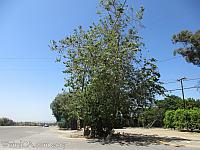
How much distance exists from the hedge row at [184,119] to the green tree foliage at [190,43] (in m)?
7.22

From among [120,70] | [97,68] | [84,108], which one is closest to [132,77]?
[120,70]

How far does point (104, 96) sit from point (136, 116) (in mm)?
3632

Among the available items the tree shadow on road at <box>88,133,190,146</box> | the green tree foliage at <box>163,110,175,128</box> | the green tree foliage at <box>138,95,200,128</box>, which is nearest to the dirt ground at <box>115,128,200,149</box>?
the tree shadow on road at <box>88,133,190,146</box>

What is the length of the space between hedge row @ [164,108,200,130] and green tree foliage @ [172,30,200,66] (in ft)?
23.7

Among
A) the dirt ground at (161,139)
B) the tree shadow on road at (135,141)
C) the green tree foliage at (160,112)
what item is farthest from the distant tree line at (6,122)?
the tree shadow on road at (135,141)

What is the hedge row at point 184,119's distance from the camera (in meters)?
36.9

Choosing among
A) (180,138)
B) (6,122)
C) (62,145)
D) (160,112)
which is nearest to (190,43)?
(180,138)

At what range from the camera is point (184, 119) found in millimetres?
38781

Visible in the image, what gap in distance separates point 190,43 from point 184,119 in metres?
10.7

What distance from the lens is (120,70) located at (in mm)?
25484

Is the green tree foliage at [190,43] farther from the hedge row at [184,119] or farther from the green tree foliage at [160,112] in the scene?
the green tree foliage at [160,112]

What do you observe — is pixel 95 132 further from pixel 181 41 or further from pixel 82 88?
pixel 181 41

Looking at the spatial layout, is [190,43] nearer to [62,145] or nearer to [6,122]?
[62,145]

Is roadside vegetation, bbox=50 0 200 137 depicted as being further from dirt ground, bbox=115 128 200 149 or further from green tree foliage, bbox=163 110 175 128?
green tree foliage, bbox=163 110 175 128
